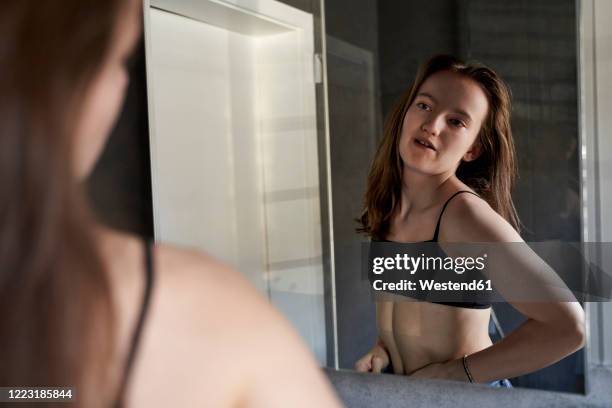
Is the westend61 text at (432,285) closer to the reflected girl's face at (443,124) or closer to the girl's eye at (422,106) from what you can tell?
the reflected girl's face at (443,124)

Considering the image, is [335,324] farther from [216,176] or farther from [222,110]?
[222,110]

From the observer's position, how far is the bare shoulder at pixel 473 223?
5.78ft

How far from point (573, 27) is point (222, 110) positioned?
1.19 metres

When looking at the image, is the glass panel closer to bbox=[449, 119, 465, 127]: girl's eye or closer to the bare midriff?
the bare midriff

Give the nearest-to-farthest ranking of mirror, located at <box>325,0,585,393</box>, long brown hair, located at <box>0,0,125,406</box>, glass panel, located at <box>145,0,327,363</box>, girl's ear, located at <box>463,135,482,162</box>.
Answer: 1. long brown hair, located at <box>0,0,125,406</box>
2. mirror, located at <box>325,0,585,393</box>
3. girl's ear, located at <box>463,135,482,162</box>
4. glass panel, located at <box>145,0,327,363</box>

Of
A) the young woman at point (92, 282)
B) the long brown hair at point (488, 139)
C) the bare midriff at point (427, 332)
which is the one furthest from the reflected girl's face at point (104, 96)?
the bare midriff at point (427, 332)

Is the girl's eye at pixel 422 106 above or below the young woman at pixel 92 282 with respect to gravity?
above

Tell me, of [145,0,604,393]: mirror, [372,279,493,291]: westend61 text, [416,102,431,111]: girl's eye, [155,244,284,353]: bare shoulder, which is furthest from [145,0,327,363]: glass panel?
[155,244,284,353]: bare shoulder

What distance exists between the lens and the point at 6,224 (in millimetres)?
376

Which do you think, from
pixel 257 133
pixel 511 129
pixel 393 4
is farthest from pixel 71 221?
pixel 257 133

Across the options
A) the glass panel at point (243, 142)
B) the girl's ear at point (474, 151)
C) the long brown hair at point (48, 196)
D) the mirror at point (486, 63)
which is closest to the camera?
the long brown hair at point (48, 196)

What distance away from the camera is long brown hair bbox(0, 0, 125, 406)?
372 millimetres

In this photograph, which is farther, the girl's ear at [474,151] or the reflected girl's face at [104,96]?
the girl's ear at [474,151]

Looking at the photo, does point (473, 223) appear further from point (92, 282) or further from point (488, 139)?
point (92, 282)
